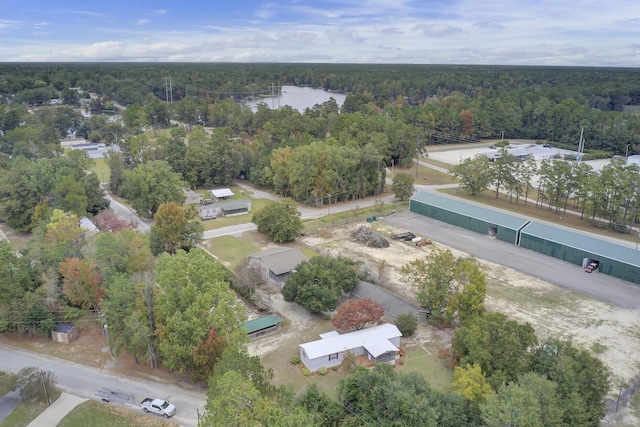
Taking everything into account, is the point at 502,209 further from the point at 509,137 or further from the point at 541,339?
the point at 509,137

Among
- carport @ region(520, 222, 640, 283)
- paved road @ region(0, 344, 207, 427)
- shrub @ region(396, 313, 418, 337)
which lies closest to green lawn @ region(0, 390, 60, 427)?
paved road @ region(0, 344, 207, 427)

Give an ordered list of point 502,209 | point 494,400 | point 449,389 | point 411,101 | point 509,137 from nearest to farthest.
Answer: point 494,400, point 449,389, point 502,209, point 509,137, point 411,101

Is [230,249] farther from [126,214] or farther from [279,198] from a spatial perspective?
[279,198]

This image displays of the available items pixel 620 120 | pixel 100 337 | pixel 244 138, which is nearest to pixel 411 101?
pixel 620 120

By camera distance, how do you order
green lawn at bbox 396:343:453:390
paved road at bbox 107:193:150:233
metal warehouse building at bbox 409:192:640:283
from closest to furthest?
green lawn at bbox 396:343:453:390
metal warehouse building at bbox 409:192:640:283
paved road at bbox 107:193:150:233

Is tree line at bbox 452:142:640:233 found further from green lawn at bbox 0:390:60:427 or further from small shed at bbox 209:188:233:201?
green lawn at bbox 0:390:60:427

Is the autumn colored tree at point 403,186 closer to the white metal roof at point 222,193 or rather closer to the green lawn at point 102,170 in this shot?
the white metal roof at point 222,193
